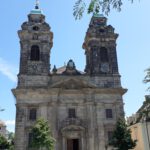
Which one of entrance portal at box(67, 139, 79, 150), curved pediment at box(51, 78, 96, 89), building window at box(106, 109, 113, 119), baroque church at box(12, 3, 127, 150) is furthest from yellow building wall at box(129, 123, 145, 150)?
entrance portal at box(67, 139, 79, 150)

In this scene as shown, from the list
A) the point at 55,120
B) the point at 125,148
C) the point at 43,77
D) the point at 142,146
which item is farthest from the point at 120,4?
the point at 142,146

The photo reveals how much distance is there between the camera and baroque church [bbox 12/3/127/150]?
2870 cm

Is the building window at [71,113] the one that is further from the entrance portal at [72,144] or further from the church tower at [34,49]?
the church tower at [34,49]

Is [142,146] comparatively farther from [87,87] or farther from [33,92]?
[33,92]

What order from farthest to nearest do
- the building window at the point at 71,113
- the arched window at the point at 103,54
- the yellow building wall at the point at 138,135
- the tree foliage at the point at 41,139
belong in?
the arched window at the point at 103,54 → the yellow building wall at the point at 138,135 → the building window at the point at 71,113 → the tree foliage at the point at 41,139

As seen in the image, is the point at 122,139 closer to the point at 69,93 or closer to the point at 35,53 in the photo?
the point at 69,93

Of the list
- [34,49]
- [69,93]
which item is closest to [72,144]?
[69,93]

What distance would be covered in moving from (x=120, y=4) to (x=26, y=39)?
28.8 metres

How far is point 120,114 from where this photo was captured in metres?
30.2

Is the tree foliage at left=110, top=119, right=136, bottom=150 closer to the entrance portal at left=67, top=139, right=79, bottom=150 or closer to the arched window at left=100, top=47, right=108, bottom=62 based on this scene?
the entrance portal at left=67, top=139, right=79, bottom=150

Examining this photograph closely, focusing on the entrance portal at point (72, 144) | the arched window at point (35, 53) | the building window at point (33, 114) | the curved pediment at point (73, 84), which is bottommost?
the entrance portal at point (72, 144)

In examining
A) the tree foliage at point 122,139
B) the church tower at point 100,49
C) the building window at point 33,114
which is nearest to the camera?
the tree foliage at point 122,139

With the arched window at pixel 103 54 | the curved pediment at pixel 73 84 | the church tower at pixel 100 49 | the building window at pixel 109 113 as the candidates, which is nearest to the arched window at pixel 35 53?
the curved pediment at pixel 73 84

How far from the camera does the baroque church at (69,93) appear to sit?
2870cm
